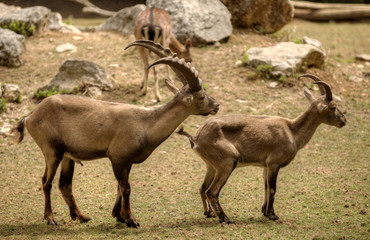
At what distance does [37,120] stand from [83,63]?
5746 mm

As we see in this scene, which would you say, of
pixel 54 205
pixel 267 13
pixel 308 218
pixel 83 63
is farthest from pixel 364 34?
pixel 54 205

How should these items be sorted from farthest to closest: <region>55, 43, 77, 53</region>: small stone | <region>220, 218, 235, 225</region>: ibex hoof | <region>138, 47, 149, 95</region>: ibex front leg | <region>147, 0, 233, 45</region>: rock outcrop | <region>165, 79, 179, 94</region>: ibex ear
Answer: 1. <region>147, 0, 233, 45</region>: rock outcrop
2. <region>55, 43, 77, 53</region>: small stone
3. <region>138, 47, 149, 95</region>: ibex front leg
4. <region>165, 79, 179, 94</region>: ibex ear
5. <region>220, 218, 235, 225</region>: ibex hoof

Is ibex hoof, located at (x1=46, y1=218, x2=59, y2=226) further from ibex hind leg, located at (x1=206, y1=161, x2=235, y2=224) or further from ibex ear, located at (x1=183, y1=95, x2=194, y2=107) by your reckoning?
ibex ear, located at (x1=183, y1=95, x2=194, y2=107)

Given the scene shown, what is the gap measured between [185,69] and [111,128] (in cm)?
126

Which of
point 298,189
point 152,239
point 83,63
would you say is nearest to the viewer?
point 152,239

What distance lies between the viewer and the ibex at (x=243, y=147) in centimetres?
704

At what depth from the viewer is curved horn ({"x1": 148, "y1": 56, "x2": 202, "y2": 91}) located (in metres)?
6.73

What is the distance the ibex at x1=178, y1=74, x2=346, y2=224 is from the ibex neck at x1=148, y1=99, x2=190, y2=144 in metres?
0.26

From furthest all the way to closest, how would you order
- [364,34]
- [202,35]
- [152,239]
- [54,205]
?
1. [364,34]
2. [202,35]
3. [54,205]
4. [152,239]

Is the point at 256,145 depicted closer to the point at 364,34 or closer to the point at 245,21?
the point at 245,21

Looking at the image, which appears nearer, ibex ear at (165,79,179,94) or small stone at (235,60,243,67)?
ibex ear at (165,79,179,94)

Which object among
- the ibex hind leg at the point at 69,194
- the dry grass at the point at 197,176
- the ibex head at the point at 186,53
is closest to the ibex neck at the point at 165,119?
the dry grass at the point at 197,176

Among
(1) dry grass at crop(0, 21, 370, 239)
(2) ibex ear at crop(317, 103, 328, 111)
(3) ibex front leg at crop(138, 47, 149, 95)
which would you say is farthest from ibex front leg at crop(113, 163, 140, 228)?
(3) ibex front leg at crop(138, 47, 149, 95)

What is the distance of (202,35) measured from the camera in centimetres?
1492
